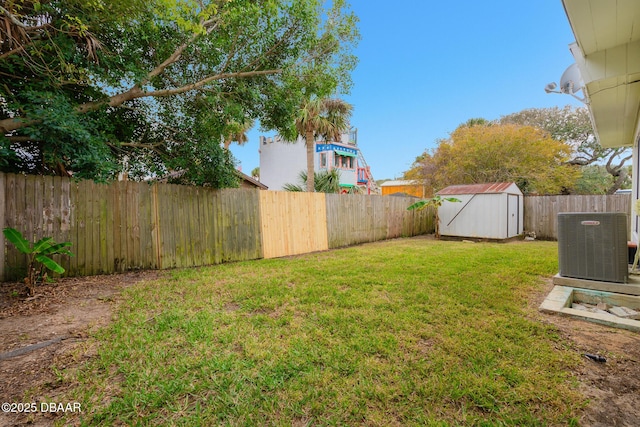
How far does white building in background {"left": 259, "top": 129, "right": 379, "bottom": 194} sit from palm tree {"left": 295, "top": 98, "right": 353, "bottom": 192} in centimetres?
608

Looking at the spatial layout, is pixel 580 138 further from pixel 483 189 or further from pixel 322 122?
pixel 322 122

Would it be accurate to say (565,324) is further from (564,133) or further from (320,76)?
(564,133)

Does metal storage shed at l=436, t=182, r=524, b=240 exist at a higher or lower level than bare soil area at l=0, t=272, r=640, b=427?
higher

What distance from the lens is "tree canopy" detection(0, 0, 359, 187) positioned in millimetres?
3717

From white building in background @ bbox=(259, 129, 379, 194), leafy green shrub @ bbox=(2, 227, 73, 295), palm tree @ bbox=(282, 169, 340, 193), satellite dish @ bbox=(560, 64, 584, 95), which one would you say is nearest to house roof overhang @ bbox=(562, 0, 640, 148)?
satellite dish @ bbox=(560, 64, 584, 95)

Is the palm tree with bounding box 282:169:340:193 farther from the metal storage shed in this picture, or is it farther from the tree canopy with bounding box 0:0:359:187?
the tree canopy with bounding box 0:0:359:187

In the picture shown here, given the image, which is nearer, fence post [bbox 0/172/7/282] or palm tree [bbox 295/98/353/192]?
fence post [bbox 0/172/7/282]

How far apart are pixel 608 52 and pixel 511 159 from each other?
41.0 ft

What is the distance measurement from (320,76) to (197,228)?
4.23m

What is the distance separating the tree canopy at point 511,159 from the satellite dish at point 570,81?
33.8ft

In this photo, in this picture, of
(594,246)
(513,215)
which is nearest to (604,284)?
(594,246)

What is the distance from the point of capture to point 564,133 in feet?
57.9

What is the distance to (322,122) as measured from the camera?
1246 centimetres

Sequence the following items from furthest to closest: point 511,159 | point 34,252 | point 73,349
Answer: point 511,159
point 34,252
point 73,349
